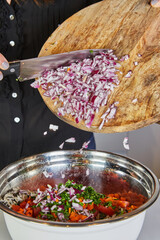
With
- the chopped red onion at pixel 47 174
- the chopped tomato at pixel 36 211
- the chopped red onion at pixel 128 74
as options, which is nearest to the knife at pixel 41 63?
the chopped red onion at pixel 128 74

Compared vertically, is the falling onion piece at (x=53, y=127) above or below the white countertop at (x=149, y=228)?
above

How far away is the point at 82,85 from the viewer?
138 centimetres

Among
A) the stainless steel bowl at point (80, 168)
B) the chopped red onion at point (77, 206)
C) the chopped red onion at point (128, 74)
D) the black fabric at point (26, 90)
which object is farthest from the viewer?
the black fabric at point (26, 90)

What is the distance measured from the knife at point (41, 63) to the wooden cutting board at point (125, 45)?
0.28ft

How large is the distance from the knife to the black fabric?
0.27m

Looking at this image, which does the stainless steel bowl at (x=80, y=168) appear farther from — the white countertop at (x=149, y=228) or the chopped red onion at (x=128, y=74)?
the chopped red onion at (x=128, y=74)

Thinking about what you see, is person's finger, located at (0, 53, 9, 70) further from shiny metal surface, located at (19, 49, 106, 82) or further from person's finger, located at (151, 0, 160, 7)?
person's finger, located at (151, 0, 160, 7)

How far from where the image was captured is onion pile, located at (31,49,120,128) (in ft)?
4.50

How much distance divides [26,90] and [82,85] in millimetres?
430

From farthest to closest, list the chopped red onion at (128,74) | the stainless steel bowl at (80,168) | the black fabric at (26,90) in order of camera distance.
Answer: the black fabric at (26,90) → the chopped red onion at (128,74) → the stainless steel bowl at (80,168)

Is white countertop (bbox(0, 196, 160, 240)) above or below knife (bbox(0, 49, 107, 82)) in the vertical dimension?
below

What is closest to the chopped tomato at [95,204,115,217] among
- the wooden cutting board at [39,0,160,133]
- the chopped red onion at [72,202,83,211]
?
the chopped red onion at [72,202,83,211]

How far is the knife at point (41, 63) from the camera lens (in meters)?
1.39

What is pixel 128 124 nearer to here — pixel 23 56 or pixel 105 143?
pixel 23 56
